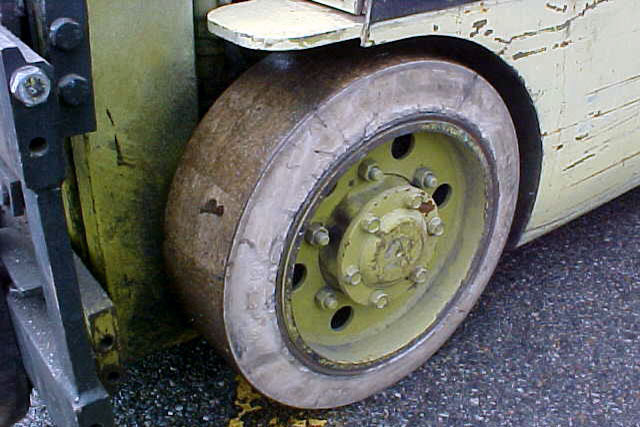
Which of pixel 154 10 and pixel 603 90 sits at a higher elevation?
pixel 154 10

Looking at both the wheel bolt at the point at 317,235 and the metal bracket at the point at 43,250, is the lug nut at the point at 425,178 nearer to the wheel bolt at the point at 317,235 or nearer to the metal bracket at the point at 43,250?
the wheel bolt at the point at 317,235

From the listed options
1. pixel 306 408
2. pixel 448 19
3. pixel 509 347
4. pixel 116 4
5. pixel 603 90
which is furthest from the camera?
pixel 509 347

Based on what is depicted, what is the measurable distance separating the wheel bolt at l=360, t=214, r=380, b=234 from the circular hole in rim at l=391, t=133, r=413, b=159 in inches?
8.0

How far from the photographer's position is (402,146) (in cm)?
191

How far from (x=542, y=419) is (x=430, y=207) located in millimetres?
630

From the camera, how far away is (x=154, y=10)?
151 centimetres

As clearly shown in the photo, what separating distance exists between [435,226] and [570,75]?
50cm

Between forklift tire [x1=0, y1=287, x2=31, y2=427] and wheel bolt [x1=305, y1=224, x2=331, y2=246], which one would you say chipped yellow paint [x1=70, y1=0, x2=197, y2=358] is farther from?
wheel bolt [x1=305, y1=224, x2=331, y2=246]

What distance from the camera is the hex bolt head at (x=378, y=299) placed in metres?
1.83

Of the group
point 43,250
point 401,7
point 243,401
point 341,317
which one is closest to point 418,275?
point 341,317

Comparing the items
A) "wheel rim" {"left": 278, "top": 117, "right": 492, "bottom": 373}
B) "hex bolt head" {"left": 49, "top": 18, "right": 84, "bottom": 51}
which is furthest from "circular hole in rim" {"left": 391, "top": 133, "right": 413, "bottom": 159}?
"hex bolt head" {"left": 49, "top": 18, "right": 84, "bottom": 51}

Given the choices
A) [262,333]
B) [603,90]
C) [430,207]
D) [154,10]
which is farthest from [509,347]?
[154,10]

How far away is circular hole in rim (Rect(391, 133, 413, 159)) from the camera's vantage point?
72.7 inches

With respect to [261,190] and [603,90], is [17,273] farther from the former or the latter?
[603,90]
